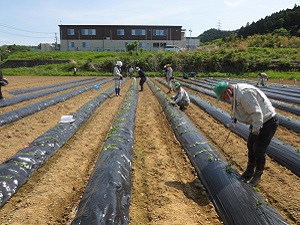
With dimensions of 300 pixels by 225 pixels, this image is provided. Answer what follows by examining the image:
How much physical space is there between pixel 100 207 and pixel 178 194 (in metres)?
1.36

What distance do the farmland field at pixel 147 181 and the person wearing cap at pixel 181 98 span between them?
2.08 metres

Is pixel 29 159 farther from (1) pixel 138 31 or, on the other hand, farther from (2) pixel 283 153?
(1) pixel 138 31

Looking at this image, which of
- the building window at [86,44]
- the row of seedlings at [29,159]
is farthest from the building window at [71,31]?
the row of seedlings at [29,159]

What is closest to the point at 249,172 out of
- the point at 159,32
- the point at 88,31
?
the point at 159,32

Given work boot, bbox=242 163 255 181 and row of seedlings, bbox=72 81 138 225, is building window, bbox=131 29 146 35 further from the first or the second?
work boot, bbox=242 163 255 181

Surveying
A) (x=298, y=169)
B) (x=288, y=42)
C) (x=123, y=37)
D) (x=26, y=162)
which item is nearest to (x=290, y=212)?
(x=298, y=169)

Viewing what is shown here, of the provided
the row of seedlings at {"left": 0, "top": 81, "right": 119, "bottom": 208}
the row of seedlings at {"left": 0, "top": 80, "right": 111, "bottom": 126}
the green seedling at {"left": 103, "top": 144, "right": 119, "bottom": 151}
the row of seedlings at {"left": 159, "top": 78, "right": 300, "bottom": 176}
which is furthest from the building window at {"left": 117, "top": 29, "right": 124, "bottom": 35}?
the green seedling at {"left": 103, "top": 144, "right": 119, "bottom": 151}

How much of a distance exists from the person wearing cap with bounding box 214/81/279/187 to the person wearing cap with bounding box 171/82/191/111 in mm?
5409

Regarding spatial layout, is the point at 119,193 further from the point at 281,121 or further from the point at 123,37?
the point at 123,37

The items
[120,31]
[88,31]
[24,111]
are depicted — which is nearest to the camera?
[24,111]

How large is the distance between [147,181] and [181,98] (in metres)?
5.57

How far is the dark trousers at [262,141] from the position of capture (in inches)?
141

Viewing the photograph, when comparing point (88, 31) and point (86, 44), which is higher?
point (88, 31)

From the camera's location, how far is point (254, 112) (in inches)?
131
